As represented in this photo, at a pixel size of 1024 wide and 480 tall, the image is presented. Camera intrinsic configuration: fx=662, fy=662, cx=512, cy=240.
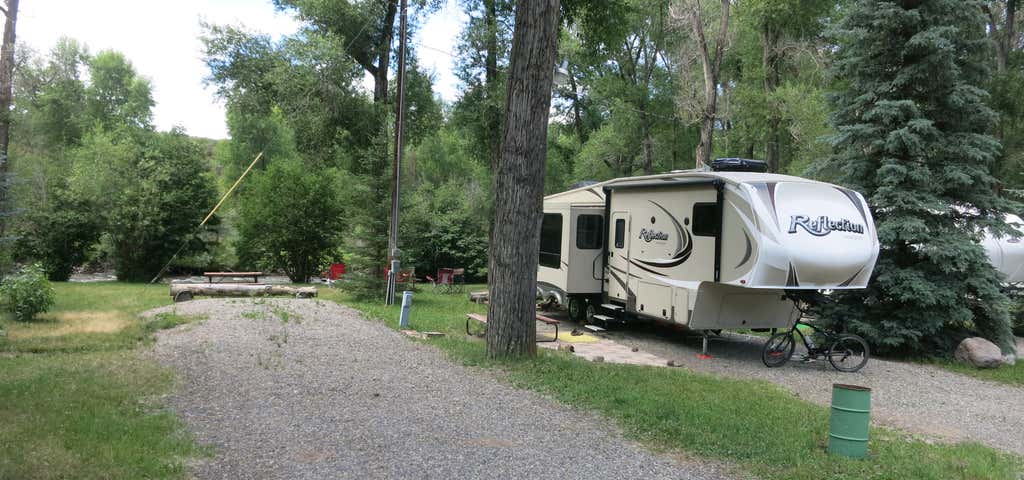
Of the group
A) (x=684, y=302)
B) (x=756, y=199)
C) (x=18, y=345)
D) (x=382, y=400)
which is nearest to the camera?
(x=382, y=400)

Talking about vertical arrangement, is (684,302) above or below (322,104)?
below

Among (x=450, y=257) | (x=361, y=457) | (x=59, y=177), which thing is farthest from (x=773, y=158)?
(x=59, y=177)

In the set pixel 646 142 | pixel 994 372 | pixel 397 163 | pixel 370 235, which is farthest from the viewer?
pixel 646 142

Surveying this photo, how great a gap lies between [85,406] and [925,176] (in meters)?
12.2

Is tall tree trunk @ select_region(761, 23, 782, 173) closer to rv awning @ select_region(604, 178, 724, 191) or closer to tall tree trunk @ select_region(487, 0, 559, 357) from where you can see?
rv awning @ select_region(604, 178, 724, 191)

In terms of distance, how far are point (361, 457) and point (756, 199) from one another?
266 inches

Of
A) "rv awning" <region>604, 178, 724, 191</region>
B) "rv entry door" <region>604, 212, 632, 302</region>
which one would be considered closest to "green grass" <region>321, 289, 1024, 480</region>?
"rv awning" <region>604, 178, 724, 191</region>

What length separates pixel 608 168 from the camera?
29234 mm

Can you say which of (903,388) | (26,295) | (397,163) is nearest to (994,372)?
(903,388)

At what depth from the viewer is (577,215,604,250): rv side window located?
43.2ft

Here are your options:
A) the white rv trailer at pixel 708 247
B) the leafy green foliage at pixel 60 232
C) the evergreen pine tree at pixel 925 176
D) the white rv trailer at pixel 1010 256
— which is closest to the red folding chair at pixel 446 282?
the white rv trailer at pixel 708 247

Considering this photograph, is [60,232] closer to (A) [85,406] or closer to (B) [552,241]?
(B) [552,241]

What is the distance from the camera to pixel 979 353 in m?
10.7

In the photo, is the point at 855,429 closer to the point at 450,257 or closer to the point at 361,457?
the point at 361,457
